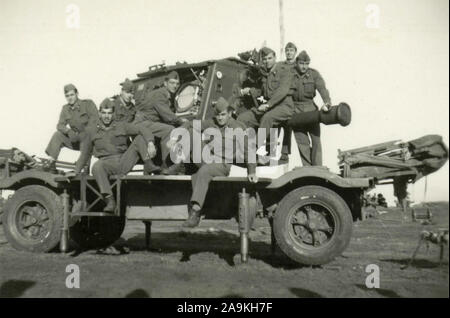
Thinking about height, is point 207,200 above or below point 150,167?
below

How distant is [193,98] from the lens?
738 centimetres

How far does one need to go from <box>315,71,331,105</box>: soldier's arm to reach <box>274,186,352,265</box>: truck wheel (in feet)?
4.92

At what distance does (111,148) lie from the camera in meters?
6.48

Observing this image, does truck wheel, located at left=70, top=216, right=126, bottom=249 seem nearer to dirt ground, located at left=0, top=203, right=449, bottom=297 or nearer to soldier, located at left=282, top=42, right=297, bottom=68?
dirt ground, located at left=0, top=203, right=449, bottom=297

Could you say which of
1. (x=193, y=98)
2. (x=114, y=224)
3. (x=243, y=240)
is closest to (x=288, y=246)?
(x=243, y=240)

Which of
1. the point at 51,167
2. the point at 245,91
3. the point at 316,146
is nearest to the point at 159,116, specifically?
the point at 245,91

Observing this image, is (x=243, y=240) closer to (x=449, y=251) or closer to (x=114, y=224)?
(x=449, y=251)

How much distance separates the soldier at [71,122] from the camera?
7449mm

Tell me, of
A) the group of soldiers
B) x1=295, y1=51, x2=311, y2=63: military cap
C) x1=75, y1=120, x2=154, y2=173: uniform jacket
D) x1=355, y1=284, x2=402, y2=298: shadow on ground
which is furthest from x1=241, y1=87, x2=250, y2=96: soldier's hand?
x1=355, y1=284, x2=402, y2=298: shadow on ground

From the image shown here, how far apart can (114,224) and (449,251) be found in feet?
18.3

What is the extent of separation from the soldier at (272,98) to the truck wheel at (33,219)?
3.09 meters

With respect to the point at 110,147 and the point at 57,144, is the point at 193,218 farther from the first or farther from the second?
the point at 57,144

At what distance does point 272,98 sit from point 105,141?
245 cm

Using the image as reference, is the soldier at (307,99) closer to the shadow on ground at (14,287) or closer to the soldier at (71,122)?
the soldier at (71,122)
